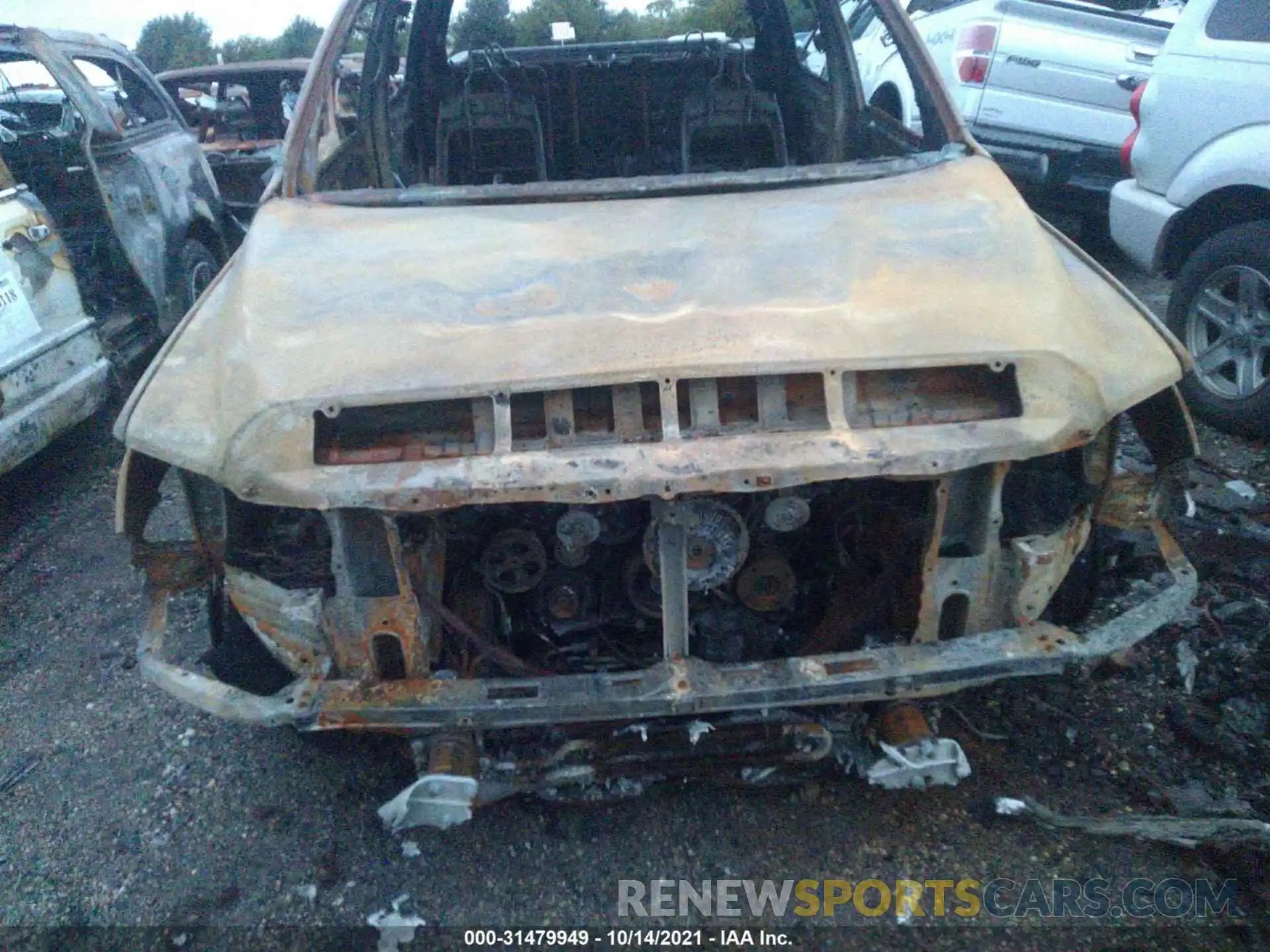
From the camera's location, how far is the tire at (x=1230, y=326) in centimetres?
412

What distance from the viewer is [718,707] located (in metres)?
2.09

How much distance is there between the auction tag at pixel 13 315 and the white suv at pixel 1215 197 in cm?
525

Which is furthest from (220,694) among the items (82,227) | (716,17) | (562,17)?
(562,17)

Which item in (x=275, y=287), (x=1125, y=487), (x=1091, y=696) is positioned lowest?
(x=1091, y=696)

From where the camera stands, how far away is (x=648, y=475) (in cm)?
199

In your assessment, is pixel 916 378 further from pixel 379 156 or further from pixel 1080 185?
pixel 1080 185

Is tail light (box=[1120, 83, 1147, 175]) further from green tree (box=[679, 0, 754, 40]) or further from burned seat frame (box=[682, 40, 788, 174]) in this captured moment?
green tree (box=[679, 0, 754, 40])

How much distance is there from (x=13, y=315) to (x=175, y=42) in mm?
37111

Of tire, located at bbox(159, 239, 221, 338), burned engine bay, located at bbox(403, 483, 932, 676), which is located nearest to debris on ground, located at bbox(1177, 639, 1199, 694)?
burned engine bay, located at bbox(403, 483, 932, 676)

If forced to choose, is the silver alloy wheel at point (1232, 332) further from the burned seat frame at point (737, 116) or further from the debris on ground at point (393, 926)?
the debris on ground at point (393, 926)

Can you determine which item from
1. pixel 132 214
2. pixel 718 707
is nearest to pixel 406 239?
pixel 718 707

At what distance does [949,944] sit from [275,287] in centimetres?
230

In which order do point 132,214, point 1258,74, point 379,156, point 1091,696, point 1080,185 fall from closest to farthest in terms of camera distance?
1. point 1091,696
2. point 379,156
3. point 1258,74
4. point 132,214
5. point 1080,185

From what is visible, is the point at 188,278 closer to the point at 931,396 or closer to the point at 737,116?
the point at 737,116
